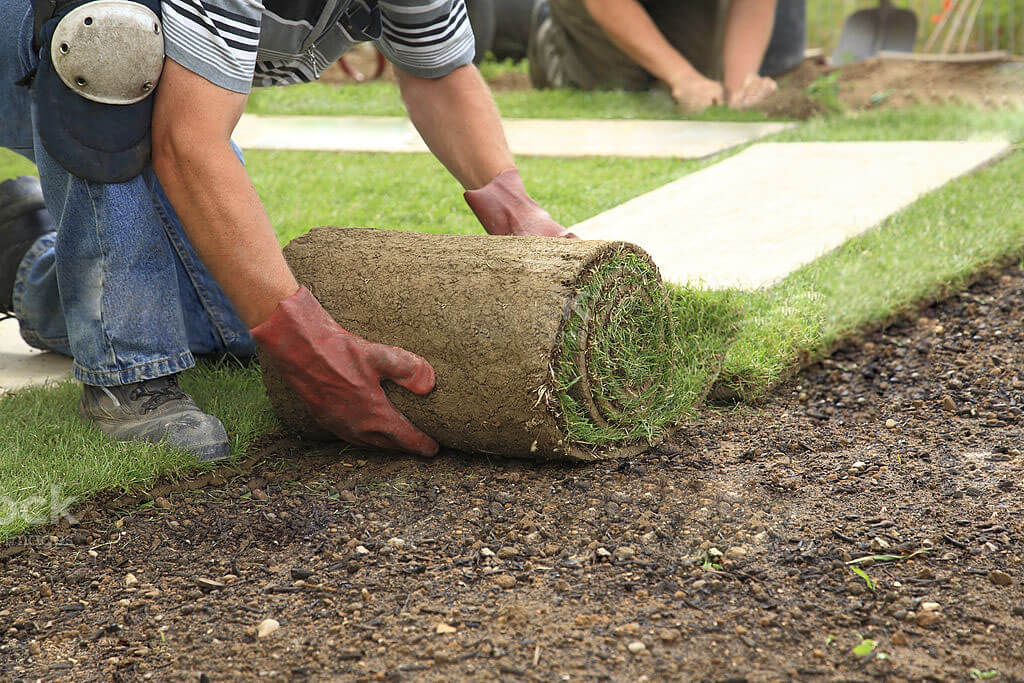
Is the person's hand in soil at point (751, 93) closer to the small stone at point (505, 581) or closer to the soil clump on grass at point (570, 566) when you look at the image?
the soil clump on grass at point (570, 566)

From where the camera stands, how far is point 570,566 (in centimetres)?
179

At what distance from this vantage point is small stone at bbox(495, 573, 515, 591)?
1739 millimetres

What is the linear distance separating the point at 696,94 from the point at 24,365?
4180 mm

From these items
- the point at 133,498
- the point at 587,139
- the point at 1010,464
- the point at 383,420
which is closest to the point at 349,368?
the point at 383,420

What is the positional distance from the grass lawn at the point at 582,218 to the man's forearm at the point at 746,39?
0.72 metres

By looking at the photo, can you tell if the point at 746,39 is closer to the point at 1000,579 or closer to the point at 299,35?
the point at 299,35

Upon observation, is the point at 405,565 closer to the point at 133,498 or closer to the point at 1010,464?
the point at 133,498

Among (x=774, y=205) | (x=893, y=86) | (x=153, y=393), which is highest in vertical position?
(x=893, y=86)

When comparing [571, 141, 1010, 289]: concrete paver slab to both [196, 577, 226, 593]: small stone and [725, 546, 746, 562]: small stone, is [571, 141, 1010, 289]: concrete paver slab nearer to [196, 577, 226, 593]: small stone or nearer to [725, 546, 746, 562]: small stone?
[725, 546, 746, 562]: small stone

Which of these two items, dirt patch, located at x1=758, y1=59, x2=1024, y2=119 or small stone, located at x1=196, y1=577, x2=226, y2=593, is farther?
dirt patch, located at x1=758, y1=59, x2=1024, y2=119

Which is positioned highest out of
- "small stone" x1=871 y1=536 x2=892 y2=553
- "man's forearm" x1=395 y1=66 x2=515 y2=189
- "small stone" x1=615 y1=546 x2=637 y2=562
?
"man's forearm" x1=395 y1=66 x2=515 y2=189

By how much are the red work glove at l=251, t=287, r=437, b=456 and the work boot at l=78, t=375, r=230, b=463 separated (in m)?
0.25

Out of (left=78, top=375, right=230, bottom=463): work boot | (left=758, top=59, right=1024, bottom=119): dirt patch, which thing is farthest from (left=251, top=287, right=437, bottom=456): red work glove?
(left=758, top=59, right=1024, bottom=119): dirt patch

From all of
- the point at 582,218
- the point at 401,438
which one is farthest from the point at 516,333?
the point at 582,218
